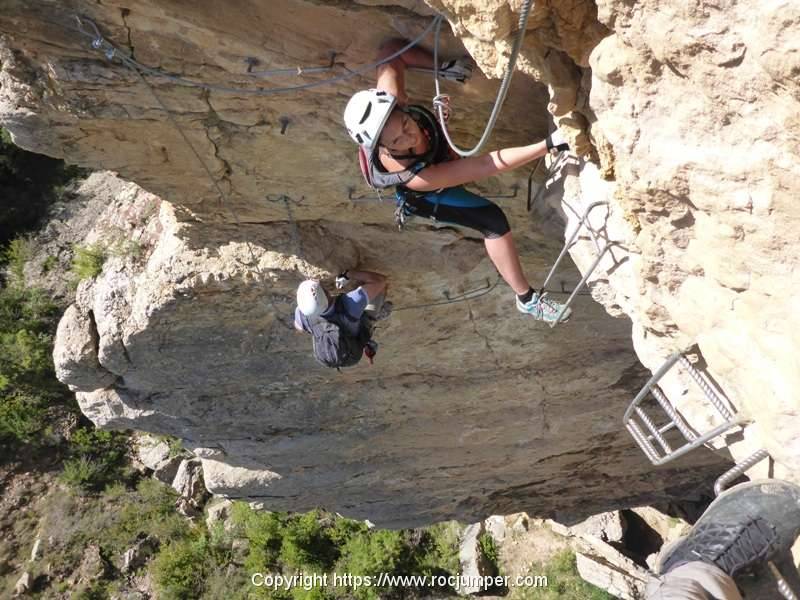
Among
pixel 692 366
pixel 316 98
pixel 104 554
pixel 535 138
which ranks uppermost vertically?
pixel 104 554

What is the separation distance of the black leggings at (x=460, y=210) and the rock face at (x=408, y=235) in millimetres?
309

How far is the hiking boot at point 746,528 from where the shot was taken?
2404 mm

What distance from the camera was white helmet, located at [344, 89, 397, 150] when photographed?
265 centimetres

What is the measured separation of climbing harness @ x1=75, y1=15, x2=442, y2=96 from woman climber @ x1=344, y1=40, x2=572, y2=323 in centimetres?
10

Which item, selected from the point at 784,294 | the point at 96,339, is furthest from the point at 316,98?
the point at 96,339

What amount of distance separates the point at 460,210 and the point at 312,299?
107 cm

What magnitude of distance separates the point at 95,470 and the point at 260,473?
6781mm

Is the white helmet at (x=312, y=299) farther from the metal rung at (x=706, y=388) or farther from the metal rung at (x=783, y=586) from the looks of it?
the metal rung at (x=783, y=586)

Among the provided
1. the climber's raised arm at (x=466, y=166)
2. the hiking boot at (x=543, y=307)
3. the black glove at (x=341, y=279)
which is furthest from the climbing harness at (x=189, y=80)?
Answer: the hiking boot at (x=543, y=307)

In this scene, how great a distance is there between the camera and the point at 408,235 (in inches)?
160

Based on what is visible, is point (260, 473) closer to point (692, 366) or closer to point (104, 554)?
point (692, 366)

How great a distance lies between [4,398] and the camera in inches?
452

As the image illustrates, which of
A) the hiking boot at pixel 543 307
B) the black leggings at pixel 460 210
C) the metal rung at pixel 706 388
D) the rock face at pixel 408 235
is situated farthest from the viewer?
the hiking boot at pixel 543 307

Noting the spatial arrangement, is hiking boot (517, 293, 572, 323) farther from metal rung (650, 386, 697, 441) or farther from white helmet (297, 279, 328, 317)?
white helmet (297, 279, 328, 317)
